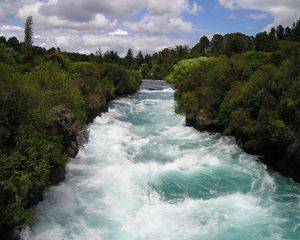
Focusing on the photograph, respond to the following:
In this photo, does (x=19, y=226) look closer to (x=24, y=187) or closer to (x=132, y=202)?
(x=24, y=187)

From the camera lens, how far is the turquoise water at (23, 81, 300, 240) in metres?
16.5

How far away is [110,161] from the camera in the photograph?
25.1 metres

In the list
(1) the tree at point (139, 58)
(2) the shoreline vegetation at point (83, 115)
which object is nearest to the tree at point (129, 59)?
(1) the tree at point (139, 58)

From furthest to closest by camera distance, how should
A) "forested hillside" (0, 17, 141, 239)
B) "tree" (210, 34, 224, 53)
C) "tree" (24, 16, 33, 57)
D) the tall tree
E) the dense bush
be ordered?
the tall tree
"tree" (210, 34, 224, 53)
"tree" (24, 16, 33, 57)
the dense bush
"forested hillside" (0, 17, 141, 239)

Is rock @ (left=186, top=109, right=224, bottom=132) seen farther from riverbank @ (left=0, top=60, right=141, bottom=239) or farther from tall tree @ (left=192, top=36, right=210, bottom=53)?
tall tree @ (left=192, top=36, right=210, bottom=53)

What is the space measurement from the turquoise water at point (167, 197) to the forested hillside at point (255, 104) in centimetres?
131

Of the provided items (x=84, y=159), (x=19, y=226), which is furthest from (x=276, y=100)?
(x=19, y=226)

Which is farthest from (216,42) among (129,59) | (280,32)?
(129,59)

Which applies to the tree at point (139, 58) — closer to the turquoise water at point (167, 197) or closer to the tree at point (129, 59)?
the tree at point (129, 59)

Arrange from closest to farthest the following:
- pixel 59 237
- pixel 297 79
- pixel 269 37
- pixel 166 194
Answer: pixel 59 237 < pixel 166 194 < pixel 297 79 < pixel 269 37

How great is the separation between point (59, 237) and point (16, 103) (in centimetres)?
602

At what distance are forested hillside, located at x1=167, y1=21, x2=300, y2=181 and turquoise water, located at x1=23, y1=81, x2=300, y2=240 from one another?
131cm

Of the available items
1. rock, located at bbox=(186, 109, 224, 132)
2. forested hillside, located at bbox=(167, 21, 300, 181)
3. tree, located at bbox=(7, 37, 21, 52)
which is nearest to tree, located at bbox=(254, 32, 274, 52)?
forested hillside, located at bbox=(167, 21, 300, 181)

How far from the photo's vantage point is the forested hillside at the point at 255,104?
80.1ft
